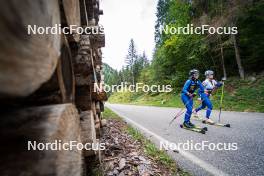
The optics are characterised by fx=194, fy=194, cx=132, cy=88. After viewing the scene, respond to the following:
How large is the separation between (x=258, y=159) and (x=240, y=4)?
13420mm

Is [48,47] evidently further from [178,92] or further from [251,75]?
[178,92]

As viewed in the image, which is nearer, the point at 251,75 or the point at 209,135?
the point at 209,135

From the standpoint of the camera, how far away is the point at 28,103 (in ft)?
2.79

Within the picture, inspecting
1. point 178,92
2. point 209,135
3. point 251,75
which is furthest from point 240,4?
point 209,135
